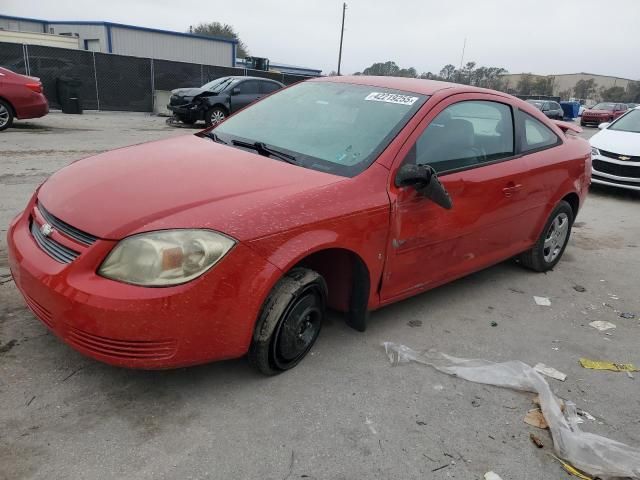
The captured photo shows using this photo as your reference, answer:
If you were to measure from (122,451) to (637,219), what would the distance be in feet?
25.0

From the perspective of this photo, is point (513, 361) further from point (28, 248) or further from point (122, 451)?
point (28, 248)

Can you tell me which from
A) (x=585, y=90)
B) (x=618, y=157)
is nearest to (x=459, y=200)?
(x=618, y=157)

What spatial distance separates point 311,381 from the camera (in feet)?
9.28

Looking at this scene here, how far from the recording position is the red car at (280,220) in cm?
229

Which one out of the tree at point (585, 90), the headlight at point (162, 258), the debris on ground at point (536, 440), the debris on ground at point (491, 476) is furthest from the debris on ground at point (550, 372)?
the tree at point (585, 90)

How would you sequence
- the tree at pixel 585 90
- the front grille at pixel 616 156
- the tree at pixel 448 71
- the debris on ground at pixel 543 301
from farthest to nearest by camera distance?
Result: the tree at pixel 585 90 → the tree at pixel 448 71 → the front grille at pixel 616 156 → the debris on ground at pixel 543 301

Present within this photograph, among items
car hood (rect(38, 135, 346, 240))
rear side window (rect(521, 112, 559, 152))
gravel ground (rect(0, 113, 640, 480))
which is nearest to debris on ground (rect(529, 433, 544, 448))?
gravel ground (rect(0, 113, 640, 480))

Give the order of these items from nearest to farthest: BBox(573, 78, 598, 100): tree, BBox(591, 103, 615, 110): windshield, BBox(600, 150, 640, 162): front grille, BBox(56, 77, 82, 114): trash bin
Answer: BBox(600, 150, 640, 162): front grille
BBox(56, 77, 82, 114): trash bin
BBox(591, 103, 615, 110): windshield
BBox(573, 78, 598, 100): tree

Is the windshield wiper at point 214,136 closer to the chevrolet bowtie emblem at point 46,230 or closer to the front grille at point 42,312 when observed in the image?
the chevrolet bowtie emblem at point 46,230

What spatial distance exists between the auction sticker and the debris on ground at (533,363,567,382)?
5.99ft

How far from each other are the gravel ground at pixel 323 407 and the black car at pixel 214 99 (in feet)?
36.8

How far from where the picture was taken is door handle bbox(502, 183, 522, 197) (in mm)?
3844

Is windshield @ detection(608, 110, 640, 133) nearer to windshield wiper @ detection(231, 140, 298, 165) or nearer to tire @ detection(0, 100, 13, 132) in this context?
windshield wiper @ detection(231, 140, 298, 165)

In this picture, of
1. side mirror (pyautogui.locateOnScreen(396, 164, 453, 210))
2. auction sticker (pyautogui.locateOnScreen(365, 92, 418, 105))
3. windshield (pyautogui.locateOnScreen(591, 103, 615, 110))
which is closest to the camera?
side mirror (pyautogui.locateOnScreen(396, 164, 453, 210))
